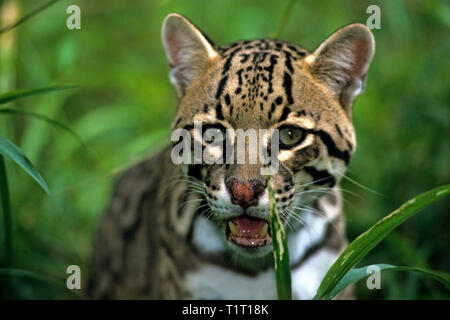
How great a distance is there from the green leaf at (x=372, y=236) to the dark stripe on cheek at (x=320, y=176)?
2.12 ft

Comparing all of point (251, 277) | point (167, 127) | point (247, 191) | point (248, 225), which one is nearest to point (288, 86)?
point (247, 191)

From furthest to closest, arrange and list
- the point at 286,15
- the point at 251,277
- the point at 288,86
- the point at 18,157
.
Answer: the point at 286,15, the point at 251,277, the point at 288,86, the point at 18,157

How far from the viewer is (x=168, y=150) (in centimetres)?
519

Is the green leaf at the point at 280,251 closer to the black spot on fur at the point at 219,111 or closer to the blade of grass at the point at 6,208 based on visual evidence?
the black spot on fur at the point at 219,111

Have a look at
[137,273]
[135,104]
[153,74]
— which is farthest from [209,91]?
[153,74]

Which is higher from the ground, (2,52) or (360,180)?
(2,52)

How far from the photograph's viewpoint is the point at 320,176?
4.18m

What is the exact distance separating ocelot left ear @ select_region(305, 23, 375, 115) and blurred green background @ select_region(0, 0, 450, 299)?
1661mm

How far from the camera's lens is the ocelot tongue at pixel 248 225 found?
394 cm

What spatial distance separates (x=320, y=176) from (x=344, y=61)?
0.75 metres

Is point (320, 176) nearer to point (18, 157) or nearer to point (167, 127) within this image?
point (18, 157)

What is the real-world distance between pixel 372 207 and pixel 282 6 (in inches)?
150

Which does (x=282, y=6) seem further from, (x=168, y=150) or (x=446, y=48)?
(x=168, y=150)

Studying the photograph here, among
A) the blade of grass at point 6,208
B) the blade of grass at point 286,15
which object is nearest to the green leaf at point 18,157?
the blade of grass at point 6,208
